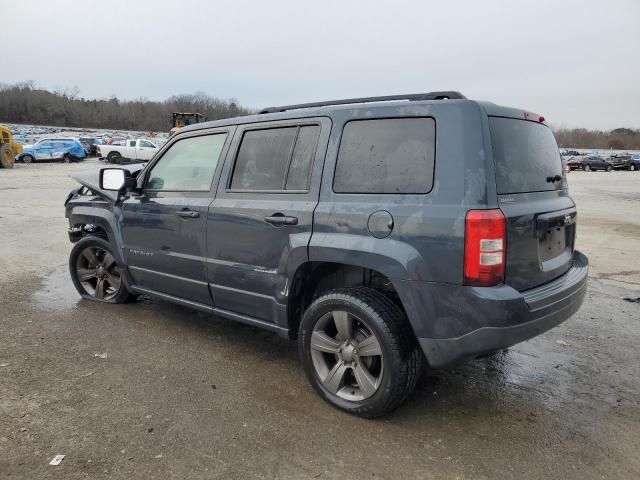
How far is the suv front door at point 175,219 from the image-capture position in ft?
12.8

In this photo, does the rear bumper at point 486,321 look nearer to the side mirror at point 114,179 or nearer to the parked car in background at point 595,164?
the side mirror at point 114,179

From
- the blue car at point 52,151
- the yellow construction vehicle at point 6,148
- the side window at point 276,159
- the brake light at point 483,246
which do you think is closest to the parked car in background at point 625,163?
the blue car at point 52,151

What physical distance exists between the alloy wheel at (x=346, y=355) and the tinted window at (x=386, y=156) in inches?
32.5

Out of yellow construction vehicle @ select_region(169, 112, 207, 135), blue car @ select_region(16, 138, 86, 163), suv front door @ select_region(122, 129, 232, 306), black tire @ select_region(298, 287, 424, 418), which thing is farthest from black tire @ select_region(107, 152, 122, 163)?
black tire @ select_region(298, 287, 424, 418)

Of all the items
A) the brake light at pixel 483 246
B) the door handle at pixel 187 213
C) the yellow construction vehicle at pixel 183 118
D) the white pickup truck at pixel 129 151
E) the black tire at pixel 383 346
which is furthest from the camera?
the yellow construction vehicle at pixel 183 118

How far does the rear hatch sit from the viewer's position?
2691 mm

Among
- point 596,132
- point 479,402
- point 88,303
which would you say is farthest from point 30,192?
point 596,132

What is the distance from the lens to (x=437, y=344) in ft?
8.94

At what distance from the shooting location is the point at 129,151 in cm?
3356

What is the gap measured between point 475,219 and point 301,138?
1.38 metres

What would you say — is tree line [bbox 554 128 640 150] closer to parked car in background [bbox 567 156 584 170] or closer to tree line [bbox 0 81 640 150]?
tree line [bbox 0 81 640 150]

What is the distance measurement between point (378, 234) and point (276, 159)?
42.3 inches

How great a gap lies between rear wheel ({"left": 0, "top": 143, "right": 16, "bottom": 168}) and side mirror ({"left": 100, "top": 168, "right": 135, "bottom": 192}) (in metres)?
27.6

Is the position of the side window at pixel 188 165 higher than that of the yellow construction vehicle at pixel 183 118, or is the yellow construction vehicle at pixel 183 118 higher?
the yellow construction vehicle at pixel 183 118
